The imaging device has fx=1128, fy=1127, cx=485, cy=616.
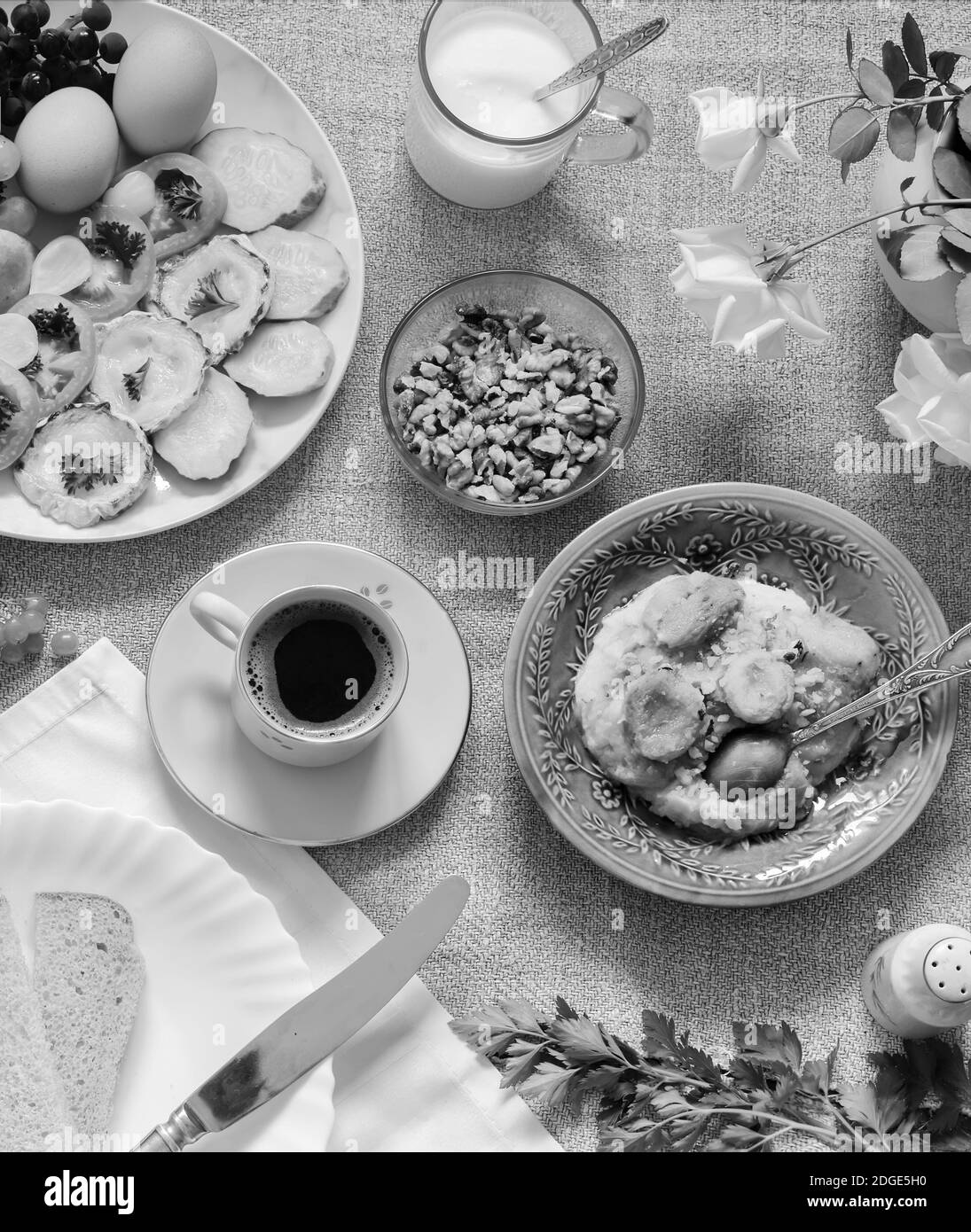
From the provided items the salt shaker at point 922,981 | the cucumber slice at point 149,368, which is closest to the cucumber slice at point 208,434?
the cucumber slice at point 149,368

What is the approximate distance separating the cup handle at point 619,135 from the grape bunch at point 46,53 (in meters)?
0.49

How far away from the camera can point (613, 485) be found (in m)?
1.28

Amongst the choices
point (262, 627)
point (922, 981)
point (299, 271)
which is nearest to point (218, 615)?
point (262, 627)

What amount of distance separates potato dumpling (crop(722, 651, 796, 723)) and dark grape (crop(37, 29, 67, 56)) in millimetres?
921

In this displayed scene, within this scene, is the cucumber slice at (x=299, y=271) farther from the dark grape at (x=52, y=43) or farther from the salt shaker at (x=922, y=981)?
the salt shaker at (x=922, y=981)

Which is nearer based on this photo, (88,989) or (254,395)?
(88,989)

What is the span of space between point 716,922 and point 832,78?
0.98 m

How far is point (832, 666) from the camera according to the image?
1137mm

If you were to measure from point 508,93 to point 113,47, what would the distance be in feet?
1.35

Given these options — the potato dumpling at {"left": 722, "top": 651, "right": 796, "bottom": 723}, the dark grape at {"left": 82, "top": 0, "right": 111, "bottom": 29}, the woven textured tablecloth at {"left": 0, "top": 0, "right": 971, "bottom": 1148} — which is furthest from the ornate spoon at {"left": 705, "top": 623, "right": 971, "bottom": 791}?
the dark grape at {"left": 82, "top": 0, "right": 111, "bottom": 29}

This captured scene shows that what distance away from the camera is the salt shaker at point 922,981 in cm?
110

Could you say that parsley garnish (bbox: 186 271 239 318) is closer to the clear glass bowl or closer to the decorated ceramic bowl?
the clear glass bowl

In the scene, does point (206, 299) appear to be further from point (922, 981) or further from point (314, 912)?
point (922, 981)

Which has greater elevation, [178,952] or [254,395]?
[254,395]
